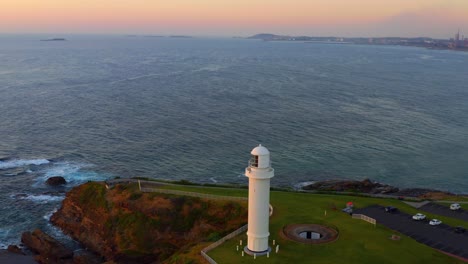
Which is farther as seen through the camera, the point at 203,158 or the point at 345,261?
the point at 203,158

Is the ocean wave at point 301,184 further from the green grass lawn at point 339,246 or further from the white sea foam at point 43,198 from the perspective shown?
the white sea foam at point 43,198

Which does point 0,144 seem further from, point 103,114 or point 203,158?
point 203,158

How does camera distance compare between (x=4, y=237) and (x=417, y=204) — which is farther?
(x=4, y=237)

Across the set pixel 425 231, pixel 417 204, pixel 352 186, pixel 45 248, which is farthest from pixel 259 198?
pixel 352 186

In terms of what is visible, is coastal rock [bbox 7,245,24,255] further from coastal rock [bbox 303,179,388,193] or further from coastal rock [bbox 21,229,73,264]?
coastal rock [bbox 303,179,388,193]

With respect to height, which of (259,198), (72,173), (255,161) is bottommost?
(72,173)

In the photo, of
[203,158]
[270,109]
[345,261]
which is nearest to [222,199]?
[345,261]

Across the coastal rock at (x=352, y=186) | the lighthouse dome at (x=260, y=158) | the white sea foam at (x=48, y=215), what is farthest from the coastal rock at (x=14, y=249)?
the coastal rock at (x=352, y=186)

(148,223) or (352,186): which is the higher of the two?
(148,223)

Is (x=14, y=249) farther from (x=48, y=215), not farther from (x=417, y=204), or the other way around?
(x=417, y=204)
